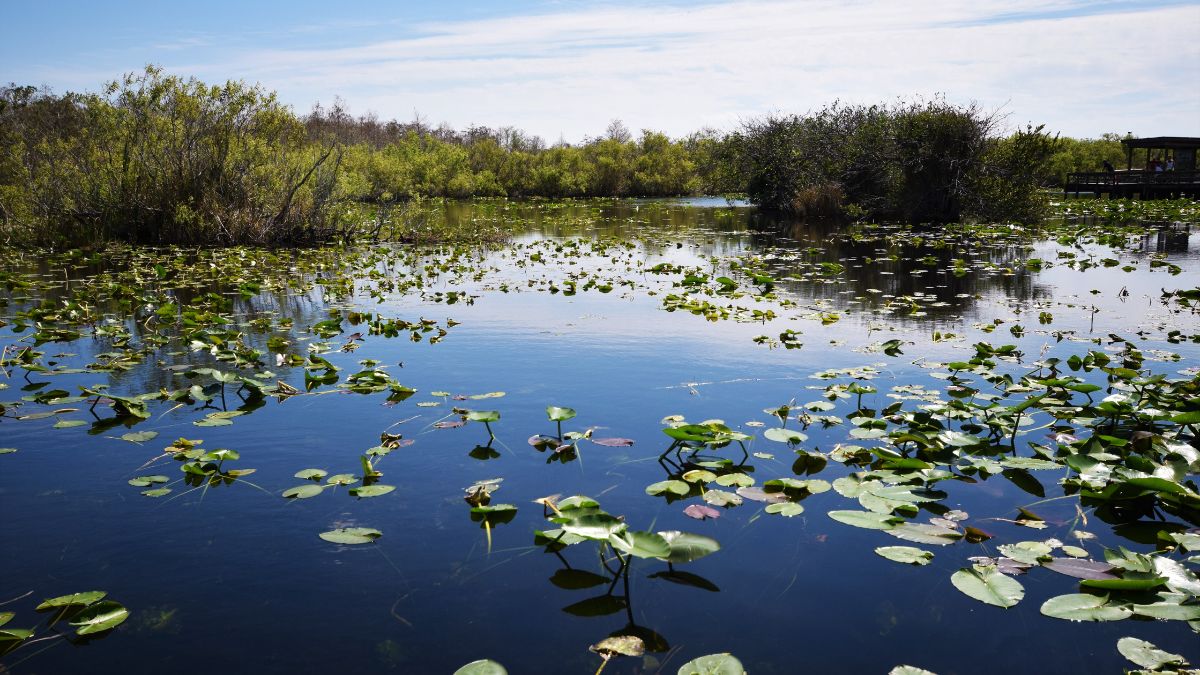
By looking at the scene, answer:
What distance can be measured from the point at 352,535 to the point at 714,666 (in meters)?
1.58

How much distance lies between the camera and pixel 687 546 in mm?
2814

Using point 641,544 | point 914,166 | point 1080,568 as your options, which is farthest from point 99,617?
point 914,166

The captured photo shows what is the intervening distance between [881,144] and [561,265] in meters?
13.1

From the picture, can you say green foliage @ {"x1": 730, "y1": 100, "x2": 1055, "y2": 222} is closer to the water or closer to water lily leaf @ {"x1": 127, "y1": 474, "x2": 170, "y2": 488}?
the water

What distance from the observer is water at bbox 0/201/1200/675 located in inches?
95.2

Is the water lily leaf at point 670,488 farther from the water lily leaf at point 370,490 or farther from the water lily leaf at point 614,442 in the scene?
the water lily leaf at point 370,490

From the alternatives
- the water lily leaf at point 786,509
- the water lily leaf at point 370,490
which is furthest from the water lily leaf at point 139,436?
the water lily leaf at point 786,509

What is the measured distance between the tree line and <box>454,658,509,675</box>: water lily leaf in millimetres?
14522

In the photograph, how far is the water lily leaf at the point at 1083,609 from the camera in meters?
2.47

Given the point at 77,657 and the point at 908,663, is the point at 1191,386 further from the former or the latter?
the point at 77,657

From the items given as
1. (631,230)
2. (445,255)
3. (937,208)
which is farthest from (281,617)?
(937,208)

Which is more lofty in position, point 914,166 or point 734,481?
point 914,166

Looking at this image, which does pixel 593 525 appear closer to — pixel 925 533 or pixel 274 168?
pixel 925 533

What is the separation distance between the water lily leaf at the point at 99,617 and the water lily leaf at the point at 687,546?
5.90ft
